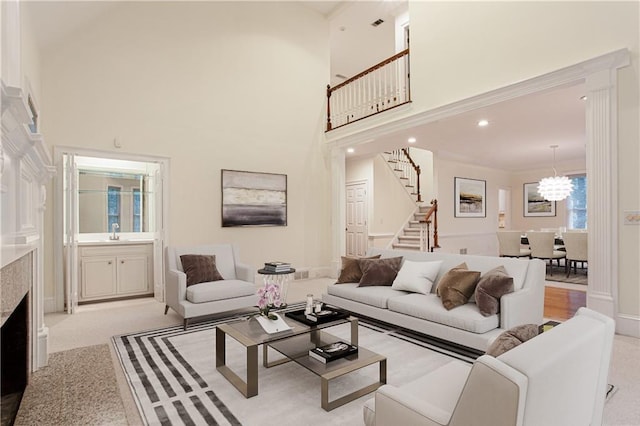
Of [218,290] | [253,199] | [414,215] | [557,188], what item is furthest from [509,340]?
[414,215]

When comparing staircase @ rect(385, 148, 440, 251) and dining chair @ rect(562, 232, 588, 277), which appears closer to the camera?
dining chair @ rect(562, 232, 588, 277)

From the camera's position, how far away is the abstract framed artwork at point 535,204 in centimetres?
1006

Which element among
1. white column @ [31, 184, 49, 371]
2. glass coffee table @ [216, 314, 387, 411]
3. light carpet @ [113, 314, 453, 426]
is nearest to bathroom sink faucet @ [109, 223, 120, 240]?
light carpet @ [113, 314, 453, 426]

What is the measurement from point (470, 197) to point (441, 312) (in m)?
6.58

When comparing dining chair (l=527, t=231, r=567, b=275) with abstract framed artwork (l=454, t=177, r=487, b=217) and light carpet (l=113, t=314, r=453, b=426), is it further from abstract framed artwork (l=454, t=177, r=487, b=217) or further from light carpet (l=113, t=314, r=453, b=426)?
light carpet (l=113, t=314, r=453, b=426)

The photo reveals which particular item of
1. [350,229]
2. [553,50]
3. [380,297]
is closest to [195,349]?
[380,297]

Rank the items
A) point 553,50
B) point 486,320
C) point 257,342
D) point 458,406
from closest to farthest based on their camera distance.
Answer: point 458,406
point 257,342
point 486,320
point 553,50

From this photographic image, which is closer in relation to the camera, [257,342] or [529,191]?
[257,342]

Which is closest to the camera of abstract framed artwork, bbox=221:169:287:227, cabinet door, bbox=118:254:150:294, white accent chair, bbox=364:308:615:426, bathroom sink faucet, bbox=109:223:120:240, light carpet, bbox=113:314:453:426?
white accent chair, bbox=364:308:615:426

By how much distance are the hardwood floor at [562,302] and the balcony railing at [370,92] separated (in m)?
3.69

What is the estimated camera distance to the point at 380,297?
374cm

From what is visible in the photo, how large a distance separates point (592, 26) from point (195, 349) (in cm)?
539

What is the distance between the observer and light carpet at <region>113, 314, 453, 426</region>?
2188 mm

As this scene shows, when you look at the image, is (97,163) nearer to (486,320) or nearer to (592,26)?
(486,320)
